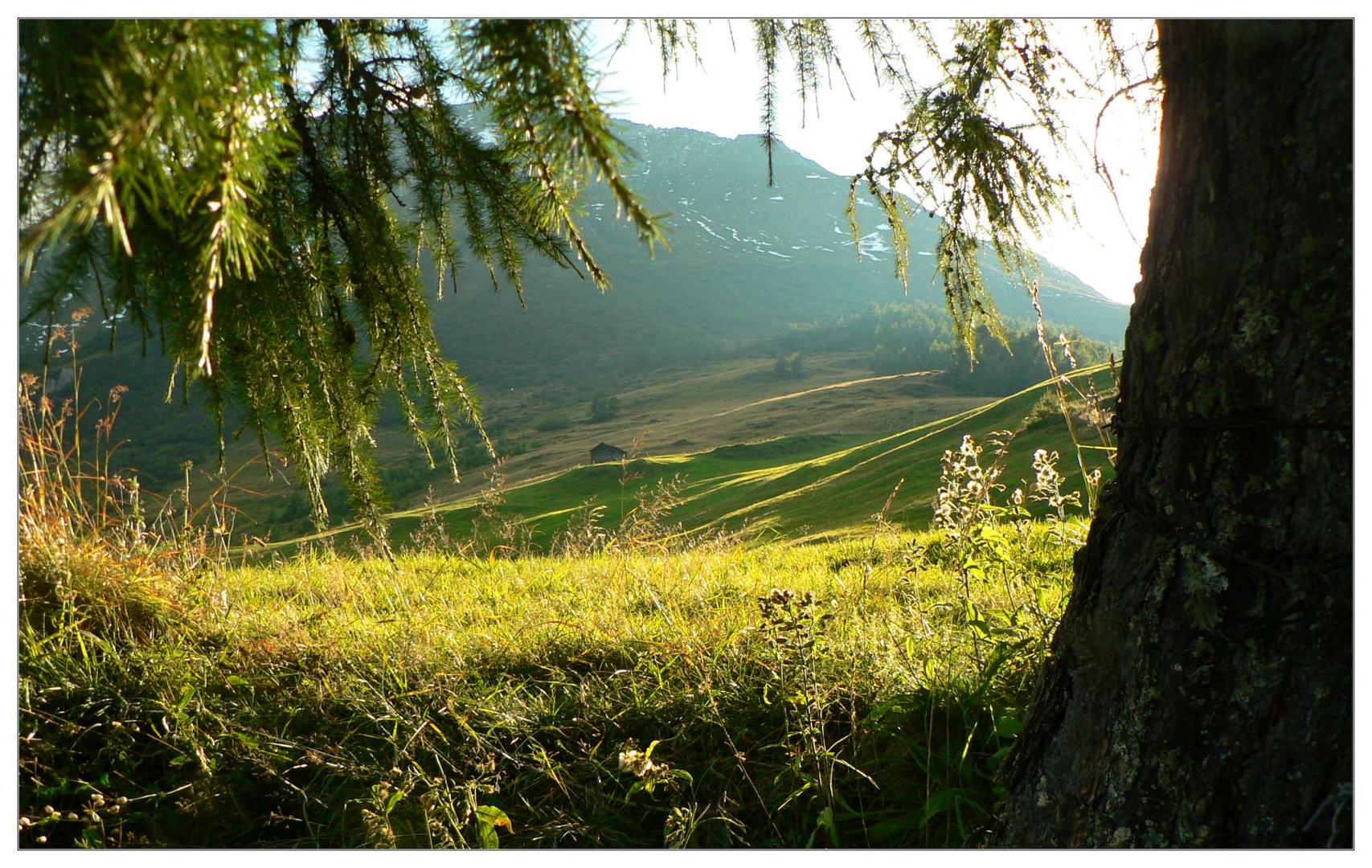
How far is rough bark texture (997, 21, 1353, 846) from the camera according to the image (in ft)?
4.32

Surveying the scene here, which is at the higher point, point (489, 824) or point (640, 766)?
point (640, 766)

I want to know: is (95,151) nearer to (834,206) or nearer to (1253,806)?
(1253,806)

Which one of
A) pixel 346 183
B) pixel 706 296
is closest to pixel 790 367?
pixel 706 296

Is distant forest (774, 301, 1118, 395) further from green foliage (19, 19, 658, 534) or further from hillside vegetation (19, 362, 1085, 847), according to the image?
green foliage (19, 19, 658, 534)

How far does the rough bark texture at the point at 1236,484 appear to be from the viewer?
1315 millimetres

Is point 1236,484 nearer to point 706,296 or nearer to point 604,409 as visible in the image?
point 604,409

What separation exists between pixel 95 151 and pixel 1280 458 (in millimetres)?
1907

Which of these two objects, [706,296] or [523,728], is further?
[706,296]

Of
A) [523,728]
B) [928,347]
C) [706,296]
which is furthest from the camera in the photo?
[706,296]

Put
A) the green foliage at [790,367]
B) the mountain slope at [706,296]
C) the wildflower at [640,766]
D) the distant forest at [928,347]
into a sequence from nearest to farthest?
1. the wildflower at [640,766]
2. the distant forest at [928,347]
3. the green foliage at [790,367]
4. the mountain slope at [706,296]

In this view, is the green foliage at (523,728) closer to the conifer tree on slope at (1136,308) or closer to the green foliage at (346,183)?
the conifer tree on slope at (1136,308)

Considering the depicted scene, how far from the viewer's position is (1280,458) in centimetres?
136

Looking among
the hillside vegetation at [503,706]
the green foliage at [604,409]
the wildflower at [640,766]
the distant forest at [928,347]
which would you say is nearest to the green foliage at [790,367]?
the distant forest at [928,347]

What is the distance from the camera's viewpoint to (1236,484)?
4.64 feet
